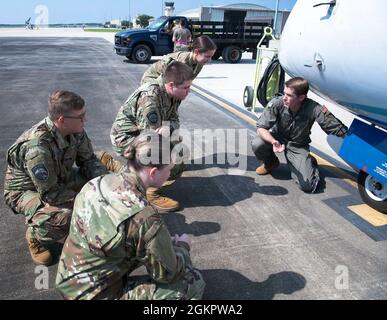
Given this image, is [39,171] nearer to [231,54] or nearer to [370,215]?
[370,215]

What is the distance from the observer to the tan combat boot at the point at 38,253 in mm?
2764

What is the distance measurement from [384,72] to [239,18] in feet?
48.3

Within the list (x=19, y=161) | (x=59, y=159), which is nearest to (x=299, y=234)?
(x=59, y=159)

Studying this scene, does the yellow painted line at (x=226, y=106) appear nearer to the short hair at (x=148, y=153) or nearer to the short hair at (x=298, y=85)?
the short hair at (x=298, y=85)

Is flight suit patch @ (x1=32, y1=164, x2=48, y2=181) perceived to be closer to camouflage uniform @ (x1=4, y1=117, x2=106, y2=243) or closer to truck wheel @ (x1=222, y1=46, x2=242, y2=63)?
camouflage uniform @ (x1=4, y1=117, x2=106, y2=243)

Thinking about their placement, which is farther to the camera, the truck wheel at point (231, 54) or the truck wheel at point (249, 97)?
the truck wheel at point (231, 54)

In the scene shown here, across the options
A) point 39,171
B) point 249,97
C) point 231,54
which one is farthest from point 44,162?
point 231,54

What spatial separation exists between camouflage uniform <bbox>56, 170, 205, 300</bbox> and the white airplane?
216 centimetres

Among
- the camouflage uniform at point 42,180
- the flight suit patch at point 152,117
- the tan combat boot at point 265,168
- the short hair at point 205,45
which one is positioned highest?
the short hair at point 205,45

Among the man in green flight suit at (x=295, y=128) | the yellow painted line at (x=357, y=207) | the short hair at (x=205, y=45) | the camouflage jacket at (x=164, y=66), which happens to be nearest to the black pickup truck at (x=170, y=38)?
the yellow painted line at (x=357, y=207)

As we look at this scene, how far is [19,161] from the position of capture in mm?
2711

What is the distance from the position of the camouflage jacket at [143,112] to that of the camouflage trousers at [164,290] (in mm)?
1755

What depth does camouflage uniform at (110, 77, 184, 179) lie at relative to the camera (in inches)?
135

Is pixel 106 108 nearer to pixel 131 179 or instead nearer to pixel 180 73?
pixel 180 73
